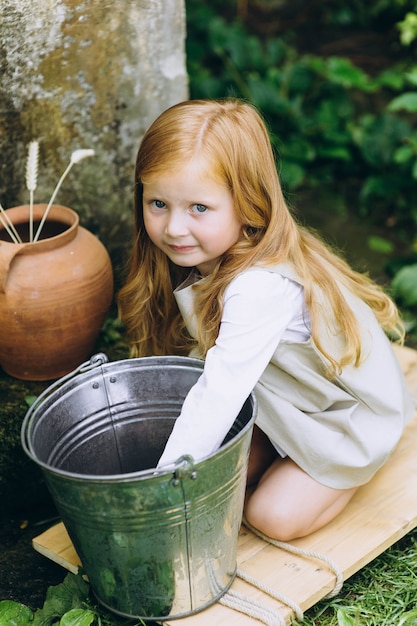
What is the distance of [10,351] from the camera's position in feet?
8.20

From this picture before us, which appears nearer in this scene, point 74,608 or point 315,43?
point 74,608

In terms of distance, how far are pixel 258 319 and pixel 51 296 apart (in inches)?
27.6

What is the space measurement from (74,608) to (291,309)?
93 cm

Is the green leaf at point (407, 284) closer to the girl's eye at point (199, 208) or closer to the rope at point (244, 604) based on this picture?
the girl's eye at point (199, 208)

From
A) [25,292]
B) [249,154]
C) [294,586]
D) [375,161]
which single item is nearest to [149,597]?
[294,586]

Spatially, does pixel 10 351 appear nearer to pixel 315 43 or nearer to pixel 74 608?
pixel 74 608

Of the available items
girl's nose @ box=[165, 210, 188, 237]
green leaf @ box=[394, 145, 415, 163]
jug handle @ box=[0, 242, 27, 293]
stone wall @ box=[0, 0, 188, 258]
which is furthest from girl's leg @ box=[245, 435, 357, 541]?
green leaf @ box=[394, 145, 415, 163]

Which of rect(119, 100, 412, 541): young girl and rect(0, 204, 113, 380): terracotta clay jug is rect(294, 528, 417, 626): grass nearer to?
rect(119, 100, 412, 541): young girl

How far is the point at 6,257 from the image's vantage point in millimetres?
2355

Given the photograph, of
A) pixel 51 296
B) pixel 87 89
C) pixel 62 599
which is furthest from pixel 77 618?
pixel 87 89

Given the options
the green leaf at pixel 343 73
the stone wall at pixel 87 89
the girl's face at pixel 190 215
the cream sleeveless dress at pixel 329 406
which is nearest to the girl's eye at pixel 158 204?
the girl's face at pixel 190 215

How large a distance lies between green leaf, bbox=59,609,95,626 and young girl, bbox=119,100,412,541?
0.44 meters

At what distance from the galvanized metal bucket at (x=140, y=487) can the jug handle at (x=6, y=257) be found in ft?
1.42

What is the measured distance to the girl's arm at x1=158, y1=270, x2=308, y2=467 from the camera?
195 centimetres
